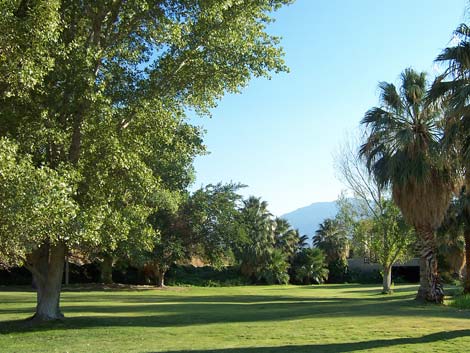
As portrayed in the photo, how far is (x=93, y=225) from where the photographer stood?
1370 centimetres

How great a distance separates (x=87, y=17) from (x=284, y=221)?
186 ft

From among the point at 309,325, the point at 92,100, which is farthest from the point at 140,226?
the point at 309,325

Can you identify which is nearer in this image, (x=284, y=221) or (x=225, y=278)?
(x=225, y=278)

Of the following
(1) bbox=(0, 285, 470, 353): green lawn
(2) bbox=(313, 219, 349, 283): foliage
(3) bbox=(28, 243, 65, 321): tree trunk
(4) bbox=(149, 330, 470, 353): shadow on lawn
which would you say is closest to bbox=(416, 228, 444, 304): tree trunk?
(1) bbox=(0, 285, 470, 353): green lawn

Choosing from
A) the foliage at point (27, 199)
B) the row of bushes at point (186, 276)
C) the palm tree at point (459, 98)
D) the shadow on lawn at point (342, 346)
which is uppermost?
the palm tree at point (459, 98)

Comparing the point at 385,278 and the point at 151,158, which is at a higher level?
the point at 151,158

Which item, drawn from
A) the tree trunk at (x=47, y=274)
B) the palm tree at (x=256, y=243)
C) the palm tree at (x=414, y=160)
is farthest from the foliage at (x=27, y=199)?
the palm tree at (x=256, y=243)

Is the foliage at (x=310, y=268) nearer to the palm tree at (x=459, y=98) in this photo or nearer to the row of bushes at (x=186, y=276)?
the row of bushes at (x=186, y=276)

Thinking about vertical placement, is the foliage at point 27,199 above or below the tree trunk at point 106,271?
above

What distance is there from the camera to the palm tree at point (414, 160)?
77.0ft

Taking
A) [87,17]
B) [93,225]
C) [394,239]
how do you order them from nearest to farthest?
[93,225] → [87,17] → [394,239]

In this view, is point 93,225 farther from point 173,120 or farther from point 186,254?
point 186,254

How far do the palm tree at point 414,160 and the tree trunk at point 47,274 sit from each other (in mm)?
15028

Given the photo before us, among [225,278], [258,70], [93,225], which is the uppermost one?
[258,70]
